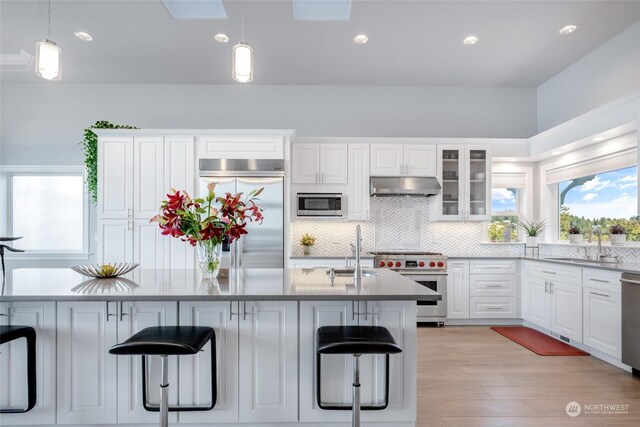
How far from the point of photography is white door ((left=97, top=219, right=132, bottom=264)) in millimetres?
4539

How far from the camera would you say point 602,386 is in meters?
2.99

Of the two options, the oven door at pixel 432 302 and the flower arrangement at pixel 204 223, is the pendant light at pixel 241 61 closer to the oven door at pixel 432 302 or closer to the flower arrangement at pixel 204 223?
the flower arrangement at pixel 204 223

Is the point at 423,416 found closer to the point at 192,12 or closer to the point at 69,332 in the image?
the point at 69,332

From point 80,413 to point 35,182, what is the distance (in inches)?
173

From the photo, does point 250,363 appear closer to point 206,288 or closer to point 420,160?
point 206,288

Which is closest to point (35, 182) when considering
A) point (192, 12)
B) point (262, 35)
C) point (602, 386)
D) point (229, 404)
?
point (192, 12)

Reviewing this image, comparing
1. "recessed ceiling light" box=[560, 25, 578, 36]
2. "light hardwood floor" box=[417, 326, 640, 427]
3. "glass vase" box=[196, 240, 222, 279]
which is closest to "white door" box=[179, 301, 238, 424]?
"glass vase" box=[196, 240, 222, 279]

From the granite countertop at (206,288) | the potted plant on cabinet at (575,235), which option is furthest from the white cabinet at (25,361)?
the potted plant on cabinet at (575,235)

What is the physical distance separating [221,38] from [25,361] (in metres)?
3.36

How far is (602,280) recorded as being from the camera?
342cm

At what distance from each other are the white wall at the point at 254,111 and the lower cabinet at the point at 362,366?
3.58m

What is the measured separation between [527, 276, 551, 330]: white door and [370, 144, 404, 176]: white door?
81.6 inches

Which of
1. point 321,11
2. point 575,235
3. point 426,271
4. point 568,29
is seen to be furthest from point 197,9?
point 575,235

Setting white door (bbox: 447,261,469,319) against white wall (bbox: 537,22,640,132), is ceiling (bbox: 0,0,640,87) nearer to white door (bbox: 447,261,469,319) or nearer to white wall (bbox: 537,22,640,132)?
white wall (bbox: 537,22,640,132)
